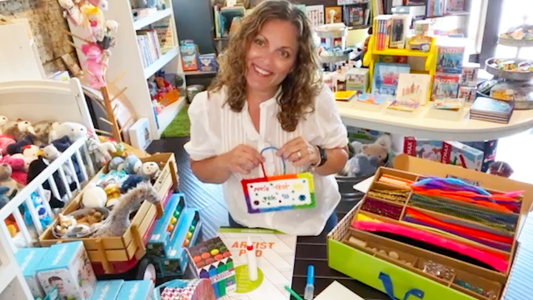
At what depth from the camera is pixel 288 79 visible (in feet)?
3.91

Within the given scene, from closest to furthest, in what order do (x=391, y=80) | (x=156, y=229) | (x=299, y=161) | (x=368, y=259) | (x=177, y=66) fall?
(x=368, y=259), (x=299, y=161), (x=156, y=229), (x=391, y=80), (x=177, y=66)

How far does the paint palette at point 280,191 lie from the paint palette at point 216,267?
15 centimetres

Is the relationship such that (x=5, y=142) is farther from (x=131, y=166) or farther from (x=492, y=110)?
(x=492, y=110)

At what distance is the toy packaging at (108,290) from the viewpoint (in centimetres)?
98

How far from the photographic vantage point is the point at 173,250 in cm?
129

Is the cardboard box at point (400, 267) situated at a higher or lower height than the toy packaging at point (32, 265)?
lower

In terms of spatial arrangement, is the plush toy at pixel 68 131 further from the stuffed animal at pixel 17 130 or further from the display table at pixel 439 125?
the display table at pixel 439 125

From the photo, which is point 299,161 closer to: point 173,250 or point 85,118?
point 173,250

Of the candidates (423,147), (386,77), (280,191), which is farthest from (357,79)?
(280,191)

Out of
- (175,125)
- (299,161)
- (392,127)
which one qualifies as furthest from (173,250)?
(175,125)

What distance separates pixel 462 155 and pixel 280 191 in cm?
156

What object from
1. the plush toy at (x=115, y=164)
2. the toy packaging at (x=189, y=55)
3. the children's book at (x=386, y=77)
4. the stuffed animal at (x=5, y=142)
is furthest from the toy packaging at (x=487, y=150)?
the toy packaging at (x=189, y=55)

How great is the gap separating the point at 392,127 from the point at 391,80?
0.30m

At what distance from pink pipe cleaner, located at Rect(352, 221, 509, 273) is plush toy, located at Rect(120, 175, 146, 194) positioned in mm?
1065
